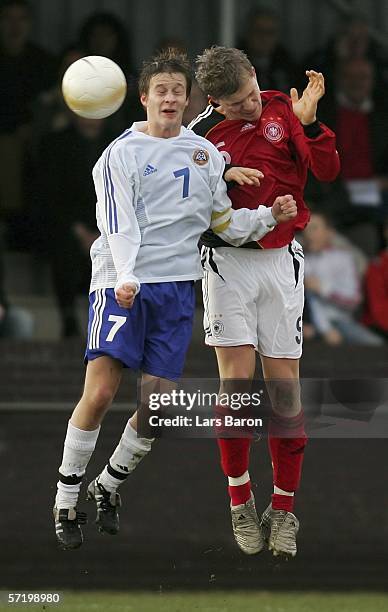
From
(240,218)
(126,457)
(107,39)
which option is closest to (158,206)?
(240,218)

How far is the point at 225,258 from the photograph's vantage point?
713 centimetres

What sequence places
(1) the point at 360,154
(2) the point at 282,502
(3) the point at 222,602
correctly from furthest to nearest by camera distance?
(1) the point at 360,154
(3) the point at 222,602
(2) the point at 282,502

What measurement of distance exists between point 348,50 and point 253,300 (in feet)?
21.2

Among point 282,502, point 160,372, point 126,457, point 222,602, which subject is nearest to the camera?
point 160,372

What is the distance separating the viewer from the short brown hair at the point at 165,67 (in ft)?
22.1

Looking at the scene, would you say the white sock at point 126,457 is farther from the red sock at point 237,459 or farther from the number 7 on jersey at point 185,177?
the number 7 on jersey at point 185,177

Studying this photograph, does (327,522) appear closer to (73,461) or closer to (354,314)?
(354,314)

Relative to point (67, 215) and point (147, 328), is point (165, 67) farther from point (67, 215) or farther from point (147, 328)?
point (67, 215)

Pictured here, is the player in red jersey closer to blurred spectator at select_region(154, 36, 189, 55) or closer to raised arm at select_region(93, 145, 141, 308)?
raised arm at select_region(93, 145, 141, 308)

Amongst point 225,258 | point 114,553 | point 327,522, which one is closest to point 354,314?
point 327,522

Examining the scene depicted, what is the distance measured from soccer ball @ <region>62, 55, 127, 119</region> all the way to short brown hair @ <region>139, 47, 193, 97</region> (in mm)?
111

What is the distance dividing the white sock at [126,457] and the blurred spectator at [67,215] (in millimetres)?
5014

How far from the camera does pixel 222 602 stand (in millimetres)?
9461

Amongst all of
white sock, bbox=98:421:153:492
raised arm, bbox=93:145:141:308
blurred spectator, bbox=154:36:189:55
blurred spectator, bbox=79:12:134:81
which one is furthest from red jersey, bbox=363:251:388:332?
raised arm, bbox=93:145:141:308
